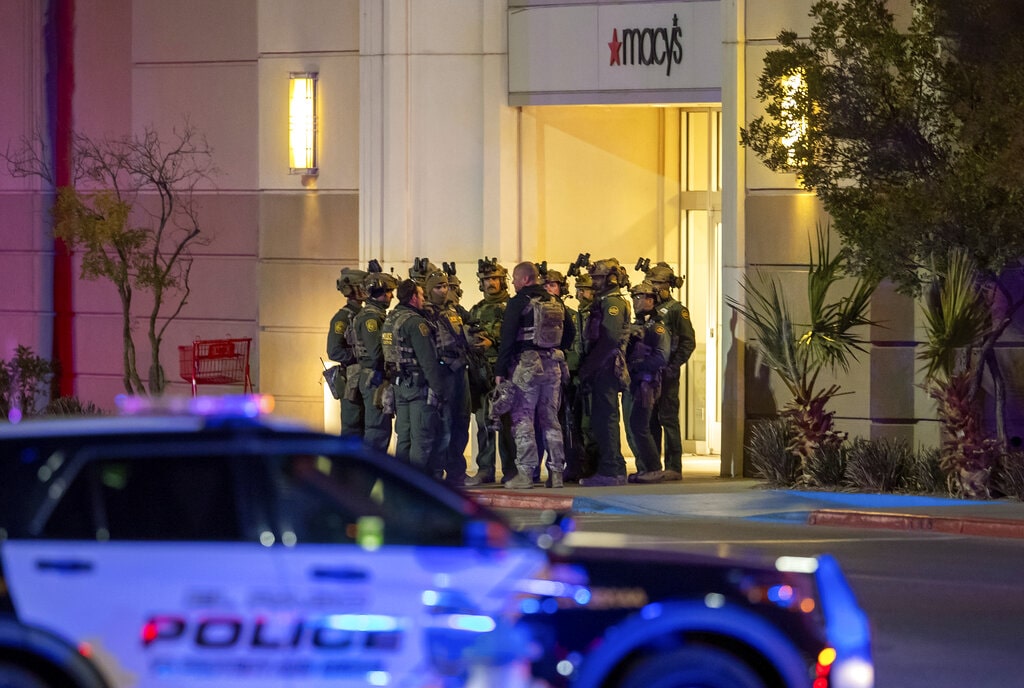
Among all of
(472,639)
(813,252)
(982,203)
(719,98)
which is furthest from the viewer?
(719,98)

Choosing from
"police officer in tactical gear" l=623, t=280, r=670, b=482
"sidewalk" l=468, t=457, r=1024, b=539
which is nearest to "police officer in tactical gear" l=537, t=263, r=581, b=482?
"sidewalk" l=468, t=457, r=1024, b=539

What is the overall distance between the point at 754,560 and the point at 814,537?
293 inches

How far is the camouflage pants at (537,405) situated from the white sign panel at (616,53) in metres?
4.21

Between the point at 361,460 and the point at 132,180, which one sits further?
the point at 132,180

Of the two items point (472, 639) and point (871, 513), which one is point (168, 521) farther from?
point (871, 513)

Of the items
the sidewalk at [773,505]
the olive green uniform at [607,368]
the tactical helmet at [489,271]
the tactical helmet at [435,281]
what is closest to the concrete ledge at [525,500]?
the sidewalk at [773,505]

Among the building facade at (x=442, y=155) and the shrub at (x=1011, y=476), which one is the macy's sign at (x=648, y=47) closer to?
the building facade at (x=442, y=155)

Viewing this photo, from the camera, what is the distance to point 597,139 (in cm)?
2128

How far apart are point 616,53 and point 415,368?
5092 millimetres

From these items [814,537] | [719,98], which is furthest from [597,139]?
[814,537]

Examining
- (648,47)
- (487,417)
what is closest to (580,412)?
(487,417)

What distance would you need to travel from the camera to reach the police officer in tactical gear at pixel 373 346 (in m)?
17.9

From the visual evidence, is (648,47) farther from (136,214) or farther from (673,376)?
(136,214)

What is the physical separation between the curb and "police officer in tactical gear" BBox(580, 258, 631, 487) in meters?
3.07
